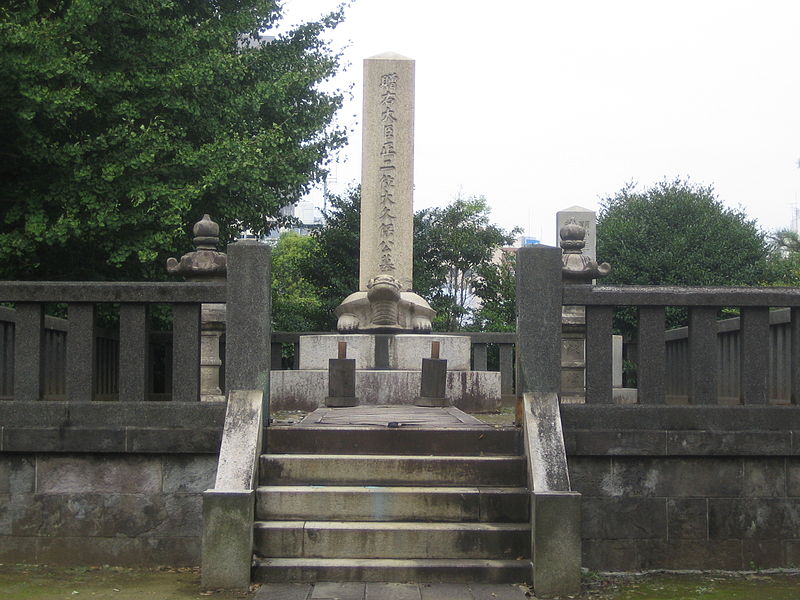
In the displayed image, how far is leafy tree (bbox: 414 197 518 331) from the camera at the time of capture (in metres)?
27.6

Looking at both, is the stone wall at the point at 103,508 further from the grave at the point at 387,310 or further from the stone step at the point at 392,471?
the grave at the point at 387,310

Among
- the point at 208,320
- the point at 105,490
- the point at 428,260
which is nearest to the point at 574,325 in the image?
the point at 208,320

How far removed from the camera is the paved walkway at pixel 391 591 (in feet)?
21.2

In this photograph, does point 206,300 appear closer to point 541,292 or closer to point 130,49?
point 541,292

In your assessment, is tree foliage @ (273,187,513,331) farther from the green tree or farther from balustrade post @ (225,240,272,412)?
balustrade post @ (225,240,272,412)

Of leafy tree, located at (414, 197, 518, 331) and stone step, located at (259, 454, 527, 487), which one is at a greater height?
leafy tree, located at (414, 197, 518, 331)

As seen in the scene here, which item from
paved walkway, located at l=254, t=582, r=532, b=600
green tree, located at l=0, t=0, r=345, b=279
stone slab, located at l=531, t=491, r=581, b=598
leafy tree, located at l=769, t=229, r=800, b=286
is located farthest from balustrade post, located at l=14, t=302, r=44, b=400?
leafy tree, located at l=769, t=229, r=800, b=286

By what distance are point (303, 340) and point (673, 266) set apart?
16033 mm

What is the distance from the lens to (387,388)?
A: 12.7 meters

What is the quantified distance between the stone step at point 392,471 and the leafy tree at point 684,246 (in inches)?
727

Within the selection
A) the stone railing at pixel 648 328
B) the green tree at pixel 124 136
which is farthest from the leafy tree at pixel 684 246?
the stone railing at pixel 648 328

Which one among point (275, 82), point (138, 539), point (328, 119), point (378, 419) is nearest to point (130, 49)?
point (275, 82)

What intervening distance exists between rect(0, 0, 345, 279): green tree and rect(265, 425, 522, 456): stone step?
8665mm

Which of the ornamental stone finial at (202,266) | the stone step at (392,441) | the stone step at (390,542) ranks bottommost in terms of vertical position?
the stone step at (390,542)
